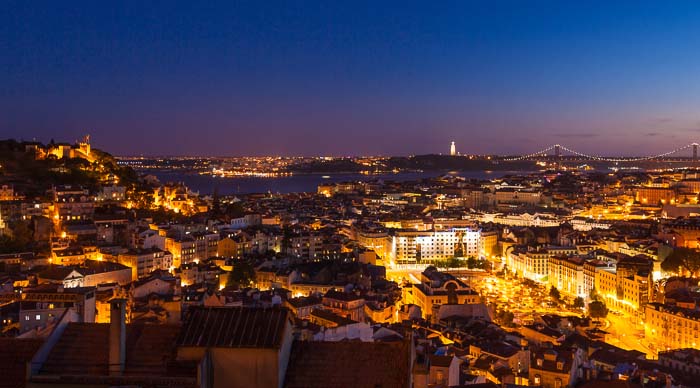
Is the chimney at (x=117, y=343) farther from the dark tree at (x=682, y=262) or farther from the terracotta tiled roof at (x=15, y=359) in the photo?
the dark tree at (x=682, y=262)

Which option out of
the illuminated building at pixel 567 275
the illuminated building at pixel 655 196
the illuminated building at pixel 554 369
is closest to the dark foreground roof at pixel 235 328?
the illuminated building at pixel 554 369

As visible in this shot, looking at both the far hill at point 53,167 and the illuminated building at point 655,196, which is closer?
the far hill at point 53,167

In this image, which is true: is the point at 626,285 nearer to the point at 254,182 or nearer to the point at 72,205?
the point at 72,205

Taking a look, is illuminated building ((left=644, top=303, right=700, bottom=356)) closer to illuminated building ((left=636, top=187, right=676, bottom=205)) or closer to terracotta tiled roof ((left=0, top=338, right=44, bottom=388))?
terracotta tiled roof ((left=0, top=338, right=44, bottom=388))

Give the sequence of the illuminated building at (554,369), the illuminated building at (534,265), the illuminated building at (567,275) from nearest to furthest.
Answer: the illuminated building at (554,369) < the illuminated building at (567,275) < the illuminated building at (534,265)

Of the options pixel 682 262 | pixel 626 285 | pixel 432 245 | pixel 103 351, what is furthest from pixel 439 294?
pixel 103 351

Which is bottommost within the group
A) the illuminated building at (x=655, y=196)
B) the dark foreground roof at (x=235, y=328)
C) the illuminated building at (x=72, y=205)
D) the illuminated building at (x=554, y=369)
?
the illuminated building at (x=554, y=369)

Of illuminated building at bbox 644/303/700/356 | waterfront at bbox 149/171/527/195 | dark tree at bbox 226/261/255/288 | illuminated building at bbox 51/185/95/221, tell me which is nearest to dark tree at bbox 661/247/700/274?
illuminated building at bbox 644/303/700/356

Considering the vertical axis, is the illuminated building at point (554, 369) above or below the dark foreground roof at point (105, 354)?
below

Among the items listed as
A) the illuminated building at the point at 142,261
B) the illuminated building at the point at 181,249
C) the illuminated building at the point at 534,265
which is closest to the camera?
the illuminated building at the point at 142,261
